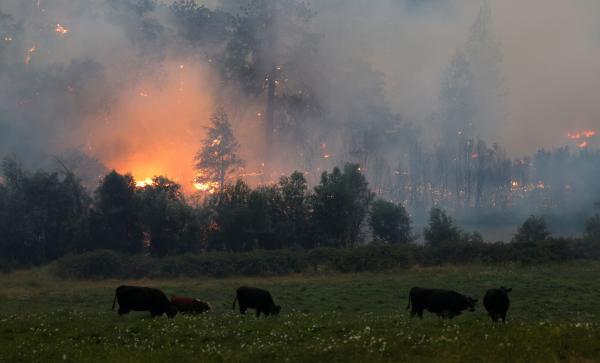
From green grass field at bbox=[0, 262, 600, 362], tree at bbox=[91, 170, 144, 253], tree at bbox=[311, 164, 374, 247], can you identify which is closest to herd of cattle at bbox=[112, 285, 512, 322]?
green grass field at bbox=[0, 262, 600, 362]

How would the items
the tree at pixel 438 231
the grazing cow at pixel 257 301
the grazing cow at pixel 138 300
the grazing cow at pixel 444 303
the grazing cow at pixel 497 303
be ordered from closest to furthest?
1. the grazing cow at pixel 497 303
2. the grazing cow at pixel 444 303
3. the grazing cow at pixel 138 300
4. the grazing cow at pixel 257 301
5. the tree at pixel 438 231

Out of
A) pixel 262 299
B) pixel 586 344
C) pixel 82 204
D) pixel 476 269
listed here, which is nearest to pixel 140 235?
pixel 82 204

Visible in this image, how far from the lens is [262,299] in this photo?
30.2 m

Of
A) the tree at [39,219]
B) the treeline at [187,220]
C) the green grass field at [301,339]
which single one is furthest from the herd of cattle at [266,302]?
the tree at [39,219]

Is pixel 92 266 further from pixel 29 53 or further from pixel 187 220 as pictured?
pixel 29 53

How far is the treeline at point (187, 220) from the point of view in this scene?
86.7 m

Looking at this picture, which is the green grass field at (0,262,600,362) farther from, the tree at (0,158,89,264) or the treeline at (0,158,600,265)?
the tree at (0,158,89,264)

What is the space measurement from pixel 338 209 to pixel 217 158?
73.6m

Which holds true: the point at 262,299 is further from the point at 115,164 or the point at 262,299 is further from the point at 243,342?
the point at 115,164

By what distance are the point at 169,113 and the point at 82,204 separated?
85.9 meters

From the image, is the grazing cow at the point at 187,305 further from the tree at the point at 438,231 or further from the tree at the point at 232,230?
the tree at the point at 438,231

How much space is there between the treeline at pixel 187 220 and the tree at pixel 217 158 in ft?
191

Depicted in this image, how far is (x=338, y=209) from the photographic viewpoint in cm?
9450

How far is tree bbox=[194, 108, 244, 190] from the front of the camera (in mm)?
157000
